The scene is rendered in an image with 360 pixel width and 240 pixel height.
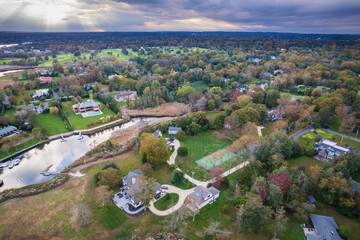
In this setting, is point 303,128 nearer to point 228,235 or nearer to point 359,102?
point 359,102

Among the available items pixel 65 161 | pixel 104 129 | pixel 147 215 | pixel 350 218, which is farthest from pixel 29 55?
pixel 350 218

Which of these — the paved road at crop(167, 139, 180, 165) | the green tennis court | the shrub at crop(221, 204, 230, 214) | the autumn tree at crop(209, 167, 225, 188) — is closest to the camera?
the shrub at crop(221, 204, 230, 214)

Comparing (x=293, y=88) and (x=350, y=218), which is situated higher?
(x=293, y=88)

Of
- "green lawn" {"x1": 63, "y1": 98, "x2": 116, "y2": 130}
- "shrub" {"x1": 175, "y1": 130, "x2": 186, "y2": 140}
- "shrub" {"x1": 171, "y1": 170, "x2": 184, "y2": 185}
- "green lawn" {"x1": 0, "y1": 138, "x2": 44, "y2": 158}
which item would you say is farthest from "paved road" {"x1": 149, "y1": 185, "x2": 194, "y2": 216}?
"green lawn" {"x1": 0, "y1": 138, "x2": 44, "y2": 158}

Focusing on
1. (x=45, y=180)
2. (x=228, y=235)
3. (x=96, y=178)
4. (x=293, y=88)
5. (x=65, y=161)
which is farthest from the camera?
(x=293, y=88)

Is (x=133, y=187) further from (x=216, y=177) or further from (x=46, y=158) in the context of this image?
(x=46, y=158)

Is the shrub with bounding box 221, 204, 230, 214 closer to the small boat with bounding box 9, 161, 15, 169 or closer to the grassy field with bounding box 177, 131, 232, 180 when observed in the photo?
the grassy field with bounding box 177, 131, 232, 180
